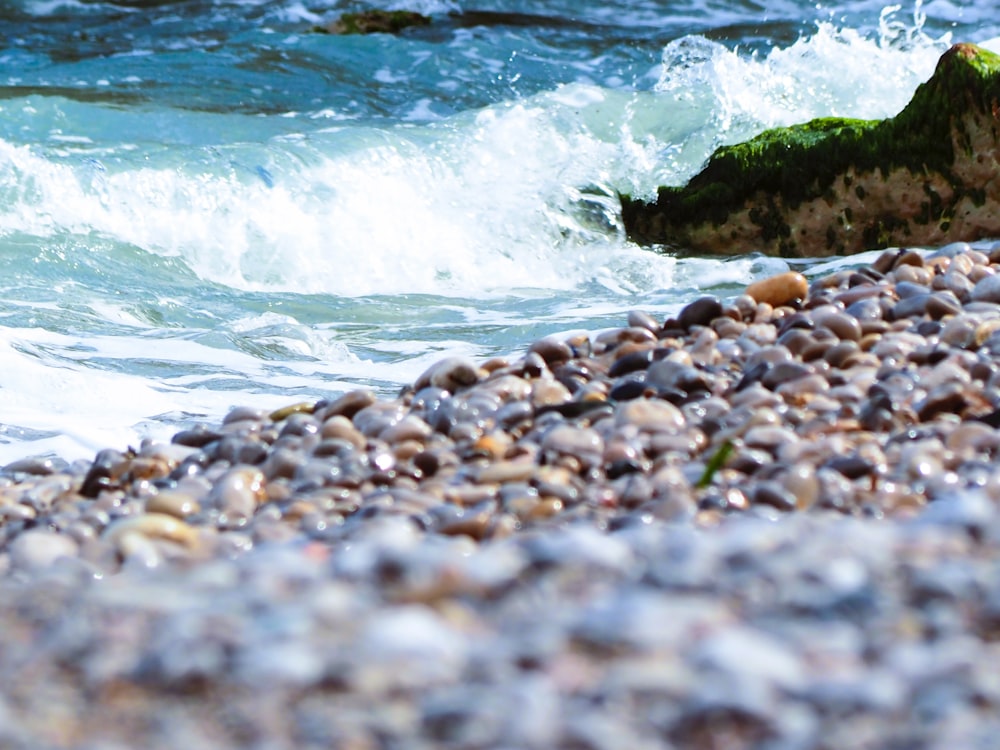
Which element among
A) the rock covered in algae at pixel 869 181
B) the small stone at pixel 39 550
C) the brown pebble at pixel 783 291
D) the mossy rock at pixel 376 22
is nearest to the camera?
the small stone at pixel 39 550

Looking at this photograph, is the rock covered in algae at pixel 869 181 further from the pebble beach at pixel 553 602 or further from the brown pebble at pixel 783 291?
the pebble beach at pixel 553 602

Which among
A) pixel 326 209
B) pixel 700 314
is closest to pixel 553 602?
pixel 700 314

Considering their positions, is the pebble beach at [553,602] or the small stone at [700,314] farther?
the small stone at [700,314]

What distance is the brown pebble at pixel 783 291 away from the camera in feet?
12.4

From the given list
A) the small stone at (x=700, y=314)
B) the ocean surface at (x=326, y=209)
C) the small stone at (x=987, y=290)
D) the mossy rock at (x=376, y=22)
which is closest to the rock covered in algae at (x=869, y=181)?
the ocean surface at (x=326, y=209)

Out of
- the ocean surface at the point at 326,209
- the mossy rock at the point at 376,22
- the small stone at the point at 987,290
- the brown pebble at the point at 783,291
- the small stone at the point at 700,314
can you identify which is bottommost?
the ocean surface at the point at 326,209

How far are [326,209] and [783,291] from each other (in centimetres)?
388

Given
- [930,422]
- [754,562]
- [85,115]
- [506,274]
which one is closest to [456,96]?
[85,115]

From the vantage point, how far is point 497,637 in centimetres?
140

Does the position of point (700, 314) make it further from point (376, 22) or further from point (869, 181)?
point (376, 22)

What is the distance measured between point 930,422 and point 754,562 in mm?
1335

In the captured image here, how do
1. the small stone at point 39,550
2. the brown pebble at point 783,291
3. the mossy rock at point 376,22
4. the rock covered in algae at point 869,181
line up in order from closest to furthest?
the small stone at point 39,550
the brown pebble at point 783,291
the rock covered in algae at point 869,181
the mossy rock at point 376,22

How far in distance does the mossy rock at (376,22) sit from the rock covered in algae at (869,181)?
278 inches

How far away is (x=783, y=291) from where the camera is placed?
3.80m
